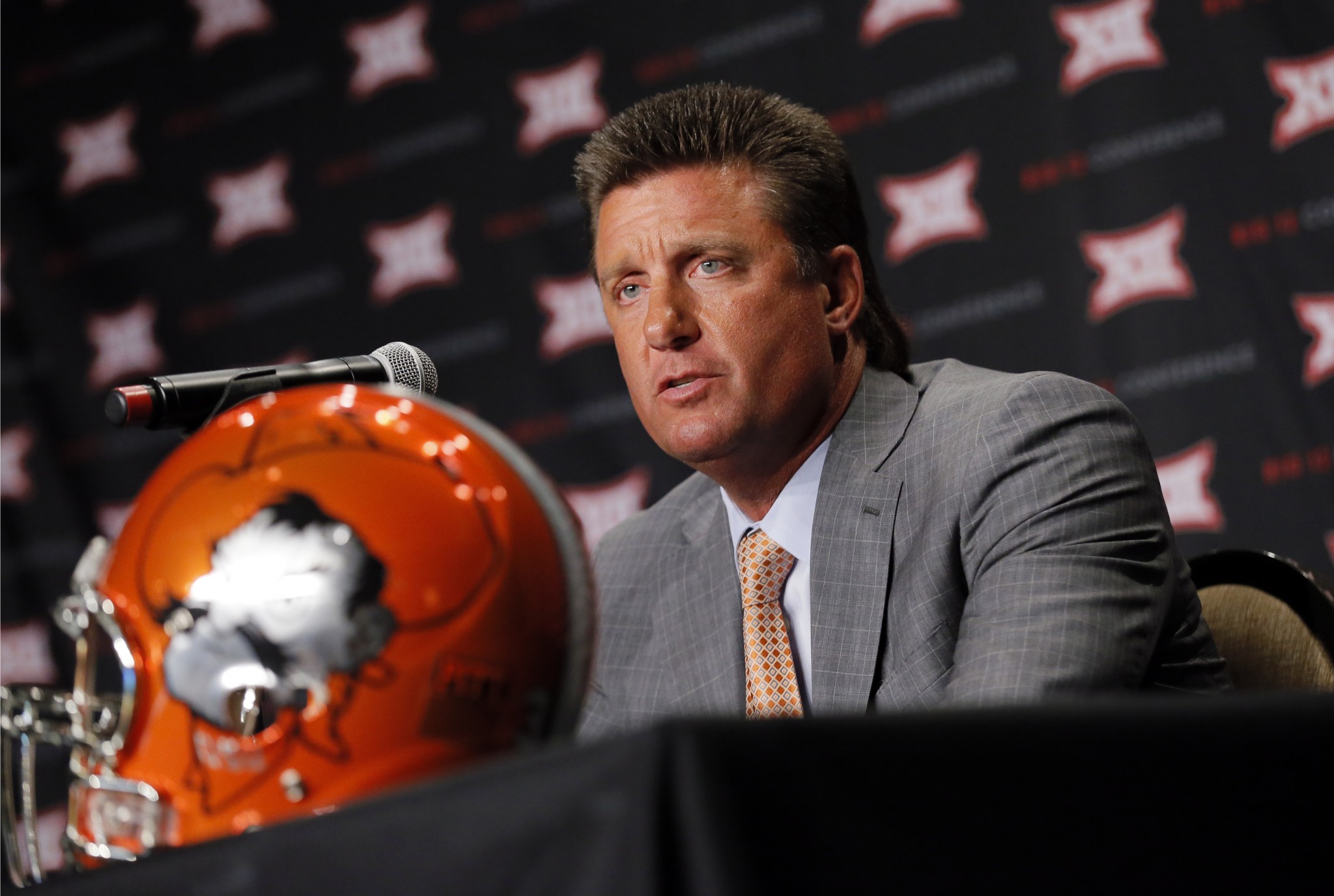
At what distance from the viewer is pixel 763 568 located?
5.41 ft

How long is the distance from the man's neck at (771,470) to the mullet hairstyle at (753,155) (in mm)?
143

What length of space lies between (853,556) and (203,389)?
2.61 ft

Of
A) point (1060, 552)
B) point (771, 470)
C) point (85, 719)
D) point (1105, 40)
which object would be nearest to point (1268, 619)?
point (1060, 552)

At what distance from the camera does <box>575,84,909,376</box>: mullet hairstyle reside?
1710 mm

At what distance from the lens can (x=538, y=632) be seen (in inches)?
30.1

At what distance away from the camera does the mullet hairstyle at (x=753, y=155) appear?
5.61 feet

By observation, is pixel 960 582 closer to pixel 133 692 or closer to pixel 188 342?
pixel 133 692

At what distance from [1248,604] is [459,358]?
99.6 inches

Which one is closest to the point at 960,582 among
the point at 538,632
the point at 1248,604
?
the point at 1248,604

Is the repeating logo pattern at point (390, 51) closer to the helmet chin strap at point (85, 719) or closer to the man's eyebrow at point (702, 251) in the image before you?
the man's eyebrow at point (702, 251)

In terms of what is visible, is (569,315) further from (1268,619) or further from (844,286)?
(1268,619)

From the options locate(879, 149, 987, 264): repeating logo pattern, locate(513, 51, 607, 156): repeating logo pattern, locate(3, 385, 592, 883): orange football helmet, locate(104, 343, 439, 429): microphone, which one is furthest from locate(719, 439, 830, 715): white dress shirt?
locate(513, 51, 607, 156): repeating logo pattern

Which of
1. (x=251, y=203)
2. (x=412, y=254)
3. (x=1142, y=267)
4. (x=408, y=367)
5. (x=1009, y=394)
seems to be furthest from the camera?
(x=251, y=203)

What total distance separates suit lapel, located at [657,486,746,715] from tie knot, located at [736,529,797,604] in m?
0.02
